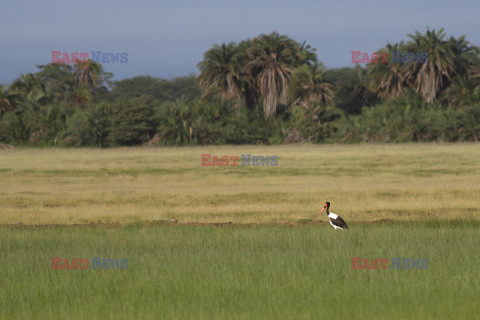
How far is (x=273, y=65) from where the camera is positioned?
221 feet

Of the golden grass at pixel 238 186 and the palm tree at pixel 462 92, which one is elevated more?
the palm tree at pixel 462 92

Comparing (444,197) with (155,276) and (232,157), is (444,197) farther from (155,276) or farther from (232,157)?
(232,157)

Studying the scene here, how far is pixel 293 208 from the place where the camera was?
21.1 m

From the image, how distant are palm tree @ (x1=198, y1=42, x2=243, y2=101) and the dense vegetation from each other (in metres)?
0.11

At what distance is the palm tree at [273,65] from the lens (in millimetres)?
66812

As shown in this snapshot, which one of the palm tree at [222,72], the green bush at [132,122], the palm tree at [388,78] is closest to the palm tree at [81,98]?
the palm tree at [222,72]

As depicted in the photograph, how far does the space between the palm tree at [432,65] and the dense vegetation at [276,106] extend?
4.1 inches

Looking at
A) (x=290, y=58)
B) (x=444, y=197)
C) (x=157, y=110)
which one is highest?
(x=290, y=58)

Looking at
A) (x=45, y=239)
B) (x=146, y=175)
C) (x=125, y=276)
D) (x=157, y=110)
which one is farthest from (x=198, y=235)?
(x=157, y=110)

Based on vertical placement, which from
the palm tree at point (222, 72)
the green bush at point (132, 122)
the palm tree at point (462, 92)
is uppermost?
the palm tree at point (222, 72)

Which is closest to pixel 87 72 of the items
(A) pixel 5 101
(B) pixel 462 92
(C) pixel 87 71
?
(C) pixel 87 71

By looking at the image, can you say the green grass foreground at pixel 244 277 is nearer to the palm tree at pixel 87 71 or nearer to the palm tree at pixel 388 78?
the palm tree at pixel 388 78

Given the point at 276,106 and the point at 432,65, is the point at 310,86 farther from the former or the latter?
the point at 432,65

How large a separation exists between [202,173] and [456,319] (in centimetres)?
2781
